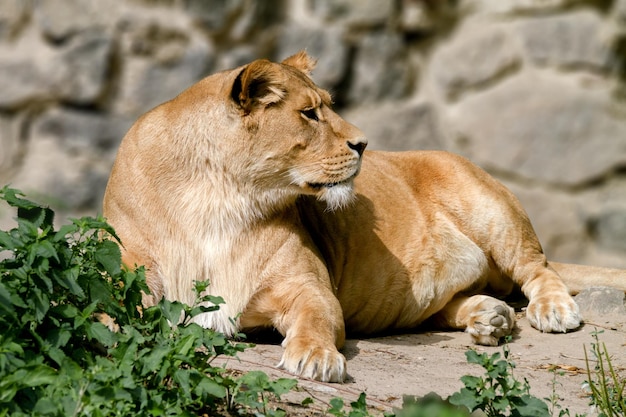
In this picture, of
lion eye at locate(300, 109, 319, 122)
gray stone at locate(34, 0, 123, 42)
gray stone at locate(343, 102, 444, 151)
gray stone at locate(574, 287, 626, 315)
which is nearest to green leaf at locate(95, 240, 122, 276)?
lion eye at locate(300, 109, 319, 122)

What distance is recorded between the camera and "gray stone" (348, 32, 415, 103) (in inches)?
289

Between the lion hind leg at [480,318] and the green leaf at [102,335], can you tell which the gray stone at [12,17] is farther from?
the green leaf at [102,335]

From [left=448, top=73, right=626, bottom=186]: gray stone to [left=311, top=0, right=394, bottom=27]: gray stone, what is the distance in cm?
88

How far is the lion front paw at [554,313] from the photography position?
5023 mm

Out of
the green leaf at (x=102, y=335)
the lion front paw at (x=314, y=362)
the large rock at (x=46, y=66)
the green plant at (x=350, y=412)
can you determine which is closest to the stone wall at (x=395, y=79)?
the large rock at (x=46, y=66)

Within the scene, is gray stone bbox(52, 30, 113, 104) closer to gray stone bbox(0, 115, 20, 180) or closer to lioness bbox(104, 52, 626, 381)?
gray stone bbox(0, 115, 20, 180)

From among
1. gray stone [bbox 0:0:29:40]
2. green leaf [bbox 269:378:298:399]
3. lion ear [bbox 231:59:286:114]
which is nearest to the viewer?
green leaf [bbox 269:378:298:399]

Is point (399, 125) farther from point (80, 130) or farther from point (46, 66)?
point (46, 66)

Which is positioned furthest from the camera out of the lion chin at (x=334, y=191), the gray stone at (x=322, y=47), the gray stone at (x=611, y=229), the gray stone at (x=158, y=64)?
the gray stone at (x=611, y=229)

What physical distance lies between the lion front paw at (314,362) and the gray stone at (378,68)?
3.80m

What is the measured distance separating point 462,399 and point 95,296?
3.85ft

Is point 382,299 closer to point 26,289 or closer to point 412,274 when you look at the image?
point 412,274

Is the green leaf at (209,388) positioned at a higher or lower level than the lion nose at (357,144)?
lower

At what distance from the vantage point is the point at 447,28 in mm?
A: 7402
